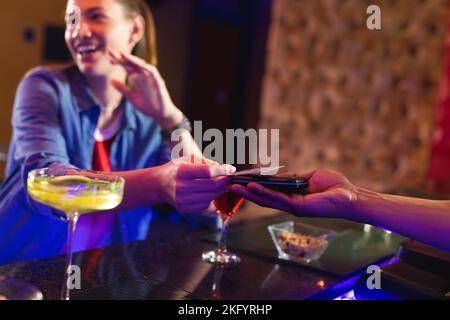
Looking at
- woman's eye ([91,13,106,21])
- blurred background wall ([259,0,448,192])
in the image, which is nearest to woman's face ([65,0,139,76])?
woman's eye ([91,13,106,21])

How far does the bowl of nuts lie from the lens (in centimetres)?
137

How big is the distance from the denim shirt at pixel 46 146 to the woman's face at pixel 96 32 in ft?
0.37

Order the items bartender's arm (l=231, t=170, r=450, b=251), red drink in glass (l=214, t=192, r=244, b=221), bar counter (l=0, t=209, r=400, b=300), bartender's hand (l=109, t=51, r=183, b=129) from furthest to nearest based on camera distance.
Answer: bartender's hand (l=109, t=51, r=183, b=129) → red drink in glass (l=214, t=192, r=244, b=221) → bartender's arm (l=231, t=170, r=450, b=251) → bar counter (l=0, t=209, r=400, b=300)

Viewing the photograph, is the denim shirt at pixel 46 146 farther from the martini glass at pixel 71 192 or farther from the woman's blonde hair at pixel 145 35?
the martini glass at pixel 71 192

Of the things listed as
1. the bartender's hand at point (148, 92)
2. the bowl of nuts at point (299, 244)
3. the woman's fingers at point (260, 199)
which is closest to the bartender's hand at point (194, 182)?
the woman's fingers at point (260, 199)

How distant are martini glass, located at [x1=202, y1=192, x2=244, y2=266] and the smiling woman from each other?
0.18 metres

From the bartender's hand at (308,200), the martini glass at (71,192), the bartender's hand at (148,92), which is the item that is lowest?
the bartender's hand at (308,200)

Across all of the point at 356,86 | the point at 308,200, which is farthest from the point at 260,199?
the point at 356,86

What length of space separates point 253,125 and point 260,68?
62cm

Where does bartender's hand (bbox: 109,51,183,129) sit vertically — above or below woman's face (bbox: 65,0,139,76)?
below

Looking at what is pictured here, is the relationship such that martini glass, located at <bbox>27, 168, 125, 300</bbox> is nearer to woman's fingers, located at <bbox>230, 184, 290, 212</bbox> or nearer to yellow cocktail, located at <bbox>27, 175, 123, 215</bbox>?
yellow cocktail, located at <bbox>27, 175, 123, 215</bbox>

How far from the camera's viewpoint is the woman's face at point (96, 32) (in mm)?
1605

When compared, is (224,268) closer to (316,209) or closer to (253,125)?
(316,209)

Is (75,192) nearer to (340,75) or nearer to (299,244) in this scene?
(299,244)
